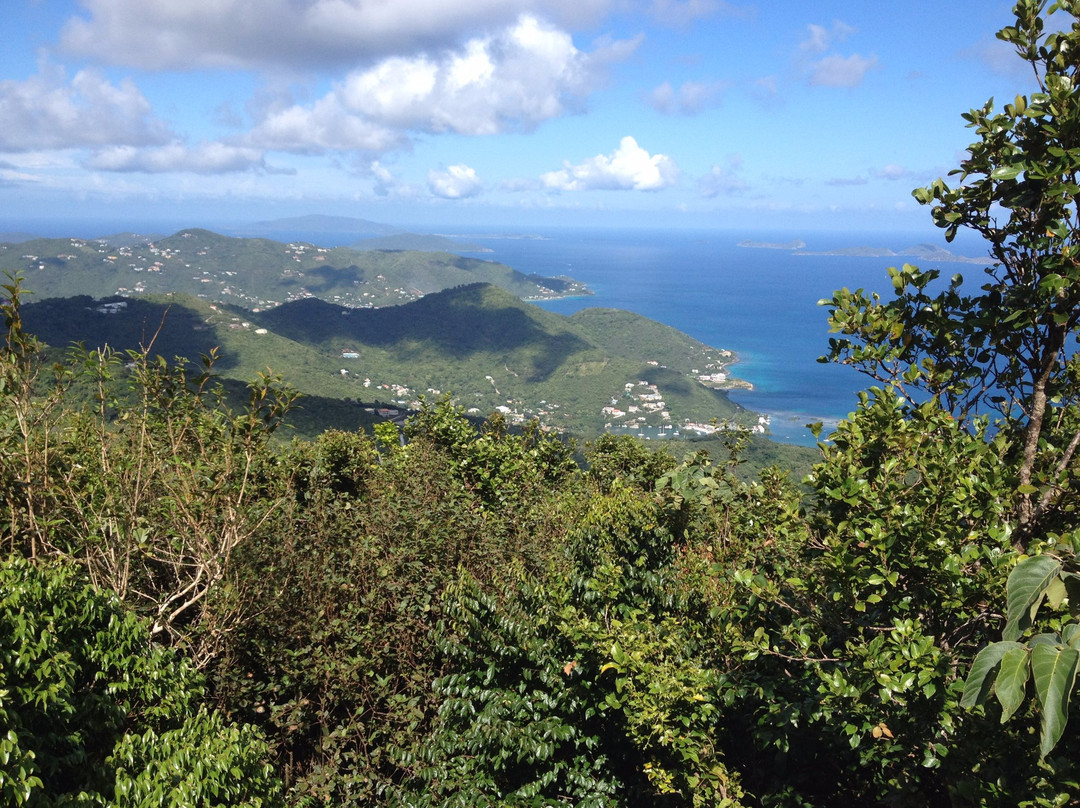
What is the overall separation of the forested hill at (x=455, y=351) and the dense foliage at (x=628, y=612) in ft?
187

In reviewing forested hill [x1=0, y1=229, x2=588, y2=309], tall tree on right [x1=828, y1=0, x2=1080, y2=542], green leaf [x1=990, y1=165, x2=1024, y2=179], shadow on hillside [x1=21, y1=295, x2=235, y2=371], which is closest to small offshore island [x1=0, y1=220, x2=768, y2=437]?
shadow on hillside [x1=21, y1=295, x2=235, y2=371]

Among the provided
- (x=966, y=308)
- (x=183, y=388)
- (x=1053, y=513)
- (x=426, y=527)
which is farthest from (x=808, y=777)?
(x=183, y=388)

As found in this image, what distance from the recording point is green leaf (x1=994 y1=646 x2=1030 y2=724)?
134cm

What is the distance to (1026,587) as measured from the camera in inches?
60.6

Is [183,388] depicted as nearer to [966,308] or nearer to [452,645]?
[452,645]

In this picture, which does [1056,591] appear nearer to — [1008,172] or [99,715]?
[1008,172]

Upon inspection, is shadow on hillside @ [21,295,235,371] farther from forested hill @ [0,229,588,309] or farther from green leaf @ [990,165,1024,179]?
forested hill @ [0,229,588,309]

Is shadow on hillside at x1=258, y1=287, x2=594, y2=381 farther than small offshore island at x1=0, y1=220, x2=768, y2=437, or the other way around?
shadow on hillside at x1=258, y1=287, x2=594, y2=381

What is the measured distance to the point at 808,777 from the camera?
4.55m

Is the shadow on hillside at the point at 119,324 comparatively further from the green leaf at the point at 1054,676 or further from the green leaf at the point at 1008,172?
the green leaf at the point at 1054,676

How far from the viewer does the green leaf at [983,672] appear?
147 cm

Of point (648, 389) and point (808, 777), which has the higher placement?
point (808, 777)

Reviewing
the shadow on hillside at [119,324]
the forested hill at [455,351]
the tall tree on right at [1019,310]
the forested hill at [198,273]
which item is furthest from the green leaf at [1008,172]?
the forested hill at [198,273]

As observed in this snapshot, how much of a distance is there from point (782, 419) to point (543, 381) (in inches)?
1383
